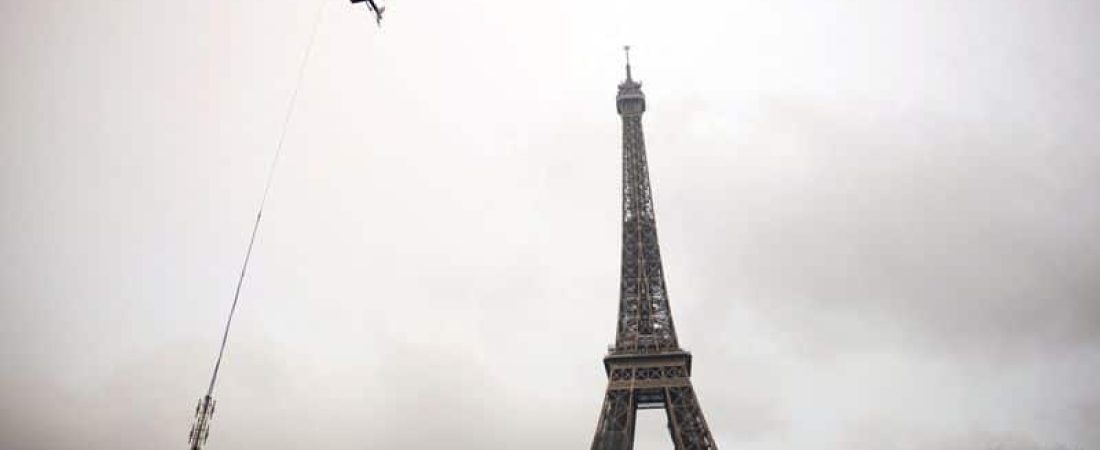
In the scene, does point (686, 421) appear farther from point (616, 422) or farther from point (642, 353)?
point (642, 353)

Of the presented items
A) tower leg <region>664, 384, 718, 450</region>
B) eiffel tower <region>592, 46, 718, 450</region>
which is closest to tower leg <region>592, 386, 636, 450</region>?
eiffel tower <region>592, 46, 718, 450</region>

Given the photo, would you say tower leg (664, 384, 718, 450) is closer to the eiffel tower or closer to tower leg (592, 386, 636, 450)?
the eiffel tower

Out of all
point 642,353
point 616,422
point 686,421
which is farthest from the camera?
point 642,353

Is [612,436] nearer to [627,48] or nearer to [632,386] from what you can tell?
[632,386]

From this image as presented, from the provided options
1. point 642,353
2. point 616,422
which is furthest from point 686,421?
point 642,353

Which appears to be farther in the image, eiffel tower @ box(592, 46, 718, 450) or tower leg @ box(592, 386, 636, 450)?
eiffel tower @ box(592, 46, 718, 450)

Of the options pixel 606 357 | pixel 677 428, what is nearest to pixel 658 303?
pixel 606 357

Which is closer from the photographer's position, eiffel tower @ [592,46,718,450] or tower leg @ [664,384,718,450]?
tower leg @ [664,384,718,450]
